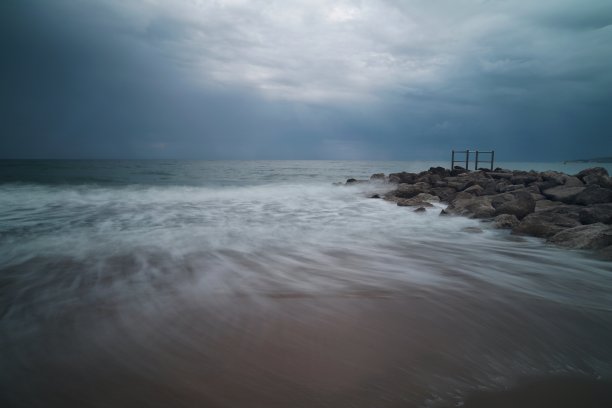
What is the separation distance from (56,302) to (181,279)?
1067mm

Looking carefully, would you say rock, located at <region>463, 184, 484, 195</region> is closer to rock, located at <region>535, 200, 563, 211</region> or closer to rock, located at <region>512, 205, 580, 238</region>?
rock, located at <region>535, 200, 563, 211</region>

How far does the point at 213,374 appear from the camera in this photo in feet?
6.03

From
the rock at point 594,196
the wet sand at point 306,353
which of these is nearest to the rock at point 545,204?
the rock at point 594,196

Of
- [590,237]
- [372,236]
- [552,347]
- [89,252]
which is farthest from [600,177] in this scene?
[89,252]

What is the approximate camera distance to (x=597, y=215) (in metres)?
6.72

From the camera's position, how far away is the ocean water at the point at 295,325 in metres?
1.73

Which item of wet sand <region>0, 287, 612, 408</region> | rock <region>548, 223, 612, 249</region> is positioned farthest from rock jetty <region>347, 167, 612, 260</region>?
wet sand <region>0, 287, 612, 408</region>

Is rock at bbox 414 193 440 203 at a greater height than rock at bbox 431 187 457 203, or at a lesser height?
lesser

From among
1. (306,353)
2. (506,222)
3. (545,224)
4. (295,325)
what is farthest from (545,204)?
(306,353)

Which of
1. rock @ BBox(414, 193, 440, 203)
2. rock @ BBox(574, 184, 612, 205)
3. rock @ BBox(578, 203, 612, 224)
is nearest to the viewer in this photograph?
rock @ BBox(578, 203, 612, 224)

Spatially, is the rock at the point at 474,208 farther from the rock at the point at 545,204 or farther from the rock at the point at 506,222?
the rock at the point at 545,204

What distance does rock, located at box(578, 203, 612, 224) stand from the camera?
21.6ft

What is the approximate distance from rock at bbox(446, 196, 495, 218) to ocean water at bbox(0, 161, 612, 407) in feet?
11.2

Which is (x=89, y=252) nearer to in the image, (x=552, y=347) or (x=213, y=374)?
(x=213, y=374)
